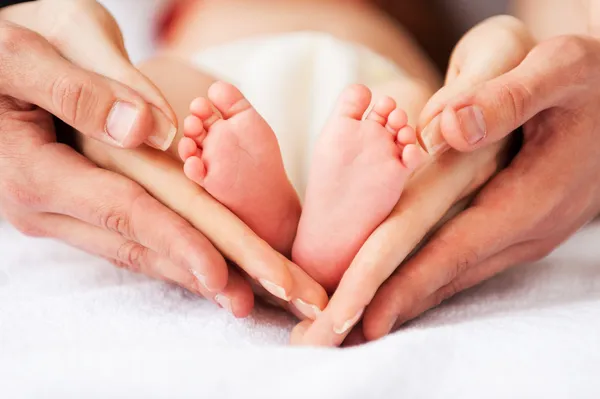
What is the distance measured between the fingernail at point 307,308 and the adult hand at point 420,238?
1 cm

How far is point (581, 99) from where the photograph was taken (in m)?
0.66

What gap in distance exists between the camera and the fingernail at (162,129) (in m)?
0.59

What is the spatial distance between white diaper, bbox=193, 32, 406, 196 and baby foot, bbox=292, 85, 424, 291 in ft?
0.39

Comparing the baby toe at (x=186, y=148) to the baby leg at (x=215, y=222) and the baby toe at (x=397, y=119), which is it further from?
the baby toe at (x=397, y=119)

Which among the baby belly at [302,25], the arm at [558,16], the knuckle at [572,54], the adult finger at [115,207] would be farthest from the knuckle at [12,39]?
the arm at [558,16]

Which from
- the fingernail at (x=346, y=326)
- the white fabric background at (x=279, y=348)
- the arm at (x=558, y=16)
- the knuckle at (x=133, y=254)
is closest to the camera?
the white fabric background at (x=279, y=348)

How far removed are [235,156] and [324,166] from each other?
8 centimetres

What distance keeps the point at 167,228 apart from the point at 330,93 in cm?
27

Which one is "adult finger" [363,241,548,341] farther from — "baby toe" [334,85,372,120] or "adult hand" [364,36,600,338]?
"baby toe" [334,85,372,120]

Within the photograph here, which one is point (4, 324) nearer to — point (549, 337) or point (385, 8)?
point (549, 337)

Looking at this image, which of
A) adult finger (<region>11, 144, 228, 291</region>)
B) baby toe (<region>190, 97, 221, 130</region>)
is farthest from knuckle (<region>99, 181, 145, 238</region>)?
baby toe (<region>190, 97, 221, 130</region>)

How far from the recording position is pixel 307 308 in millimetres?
559

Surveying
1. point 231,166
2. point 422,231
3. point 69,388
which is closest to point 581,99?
point 422,231

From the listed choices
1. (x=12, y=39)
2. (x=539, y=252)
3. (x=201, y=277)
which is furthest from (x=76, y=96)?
(x=539, y=252)
